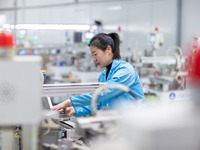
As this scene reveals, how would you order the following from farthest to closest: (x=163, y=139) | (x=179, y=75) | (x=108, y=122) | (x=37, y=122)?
1. (x=179, y=75)
2. (x=108, y=122)
3. (x=37, y=122)
4. (x=163, y=139)

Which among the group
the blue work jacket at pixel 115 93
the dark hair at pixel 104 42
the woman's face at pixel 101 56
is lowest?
the blue work jacket at pixel 115 93

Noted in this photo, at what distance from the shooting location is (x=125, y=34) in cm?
812

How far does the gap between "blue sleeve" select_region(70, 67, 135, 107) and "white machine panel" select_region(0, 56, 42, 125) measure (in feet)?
2.30

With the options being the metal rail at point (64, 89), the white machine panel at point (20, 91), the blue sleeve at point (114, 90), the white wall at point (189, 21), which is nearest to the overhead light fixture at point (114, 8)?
the white wall at point (189, 21)

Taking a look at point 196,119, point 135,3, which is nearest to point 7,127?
point 196,119

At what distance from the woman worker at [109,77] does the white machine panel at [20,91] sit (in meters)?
0.73

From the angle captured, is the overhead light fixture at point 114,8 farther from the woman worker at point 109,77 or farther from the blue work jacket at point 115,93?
the blue work jacket at point 115,93

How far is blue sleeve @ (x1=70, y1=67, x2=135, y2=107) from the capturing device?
1.76 meters

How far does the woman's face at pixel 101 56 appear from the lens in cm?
208

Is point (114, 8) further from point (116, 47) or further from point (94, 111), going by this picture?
point (94, 111)

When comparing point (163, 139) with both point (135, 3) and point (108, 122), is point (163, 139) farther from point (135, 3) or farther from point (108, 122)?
point (135, 3)

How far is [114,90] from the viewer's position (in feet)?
5.83

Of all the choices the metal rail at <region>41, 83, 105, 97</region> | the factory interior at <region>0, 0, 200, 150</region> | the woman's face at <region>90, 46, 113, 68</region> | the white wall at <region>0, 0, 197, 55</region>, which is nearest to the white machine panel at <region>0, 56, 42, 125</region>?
the factory interior at <region>0, 0, 200, 150</region>

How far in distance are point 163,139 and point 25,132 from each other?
1.81 ft
